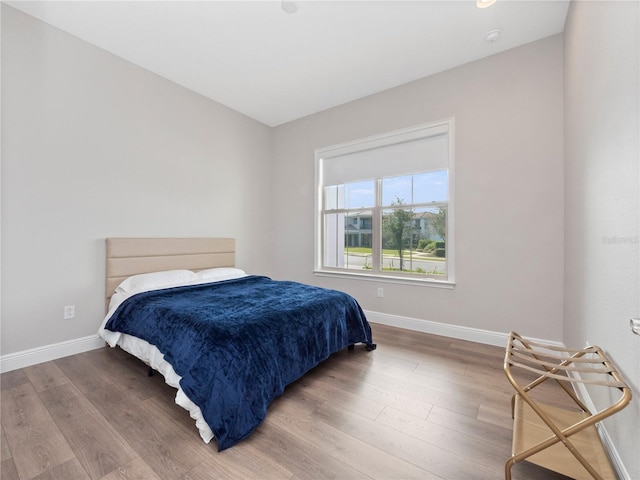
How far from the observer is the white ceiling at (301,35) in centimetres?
224

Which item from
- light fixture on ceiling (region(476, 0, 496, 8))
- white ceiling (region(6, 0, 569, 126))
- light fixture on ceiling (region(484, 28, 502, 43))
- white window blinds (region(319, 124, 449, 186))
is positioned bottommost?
white window blinds (region(319, 124, 449, 186))

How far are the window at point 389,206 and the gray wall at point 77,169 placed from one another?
1.79m

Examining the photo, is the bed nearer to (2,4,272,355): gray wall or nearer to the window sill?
(2,4,272,355): gray wall

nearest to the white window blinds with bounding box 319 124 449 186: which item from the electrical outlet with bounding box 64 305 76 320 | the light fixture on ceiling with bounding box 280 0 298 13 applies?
the light fixture on ceiling with bounding box 280 0 298 13

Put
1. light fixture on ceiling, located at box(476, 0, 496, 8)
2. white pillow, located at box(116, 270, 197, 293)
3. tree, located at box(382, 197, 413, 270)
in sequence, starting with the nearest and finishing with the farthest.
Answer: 1. light fixture on ceiling, located at box(476, 0, 496, 8)
2. white pillow, located at box(116, 270, 197, 293)
3. tree, located at box(382, 197, 413, 270)

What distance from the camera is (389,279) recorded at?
342 cm

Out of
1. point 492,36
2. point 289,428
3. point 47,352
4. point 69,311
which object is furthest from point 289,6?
point 47,352

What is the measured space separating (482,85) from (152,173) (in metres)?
3.75

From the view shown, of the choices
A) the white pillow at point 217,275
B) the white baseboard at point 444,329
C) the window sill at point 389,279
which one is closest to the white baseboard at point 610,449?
the white baseboard at point 444,329

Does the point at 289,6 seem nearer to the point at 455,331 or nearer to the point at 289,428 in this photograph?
the point at 289,428

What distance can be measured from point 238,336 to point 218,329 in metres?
0.13

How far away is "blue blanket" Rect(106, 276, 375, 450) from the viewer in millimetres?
1479

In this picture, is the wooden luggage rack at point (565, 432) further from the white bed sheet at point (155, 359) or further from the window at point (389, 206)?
the window at point (389, 206)

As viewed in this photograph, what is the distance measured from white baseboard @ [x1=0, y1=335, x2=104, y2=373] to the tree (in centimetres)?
339
